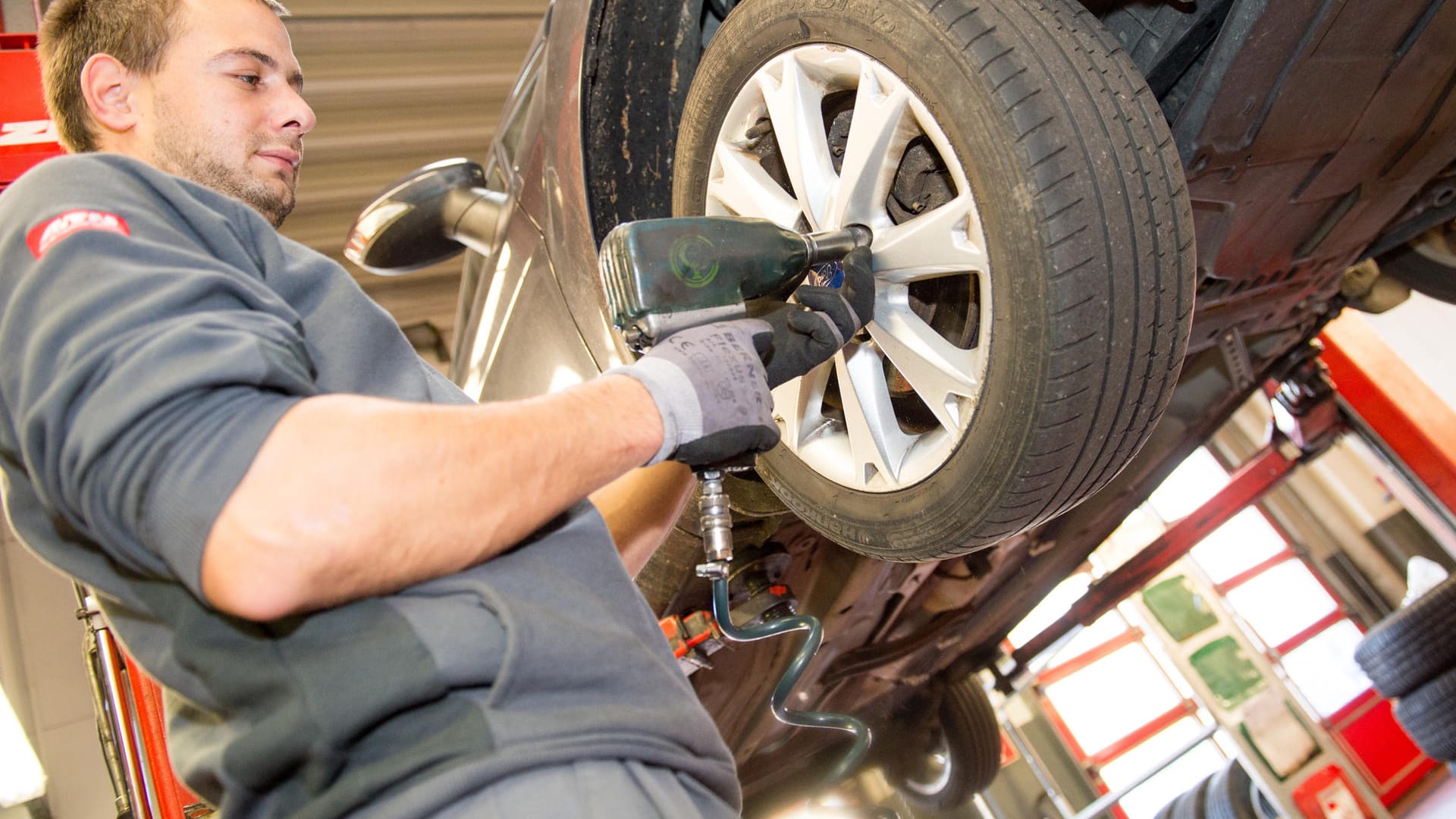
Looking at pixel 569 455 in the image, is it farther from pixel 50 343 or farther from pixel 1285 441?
pixel 1285 441

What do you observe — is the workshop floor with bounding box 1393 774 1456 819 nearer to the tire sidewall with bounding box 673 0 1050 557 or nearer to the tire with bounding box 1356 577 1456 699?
the tire with bounding box 1356 577 1456 699

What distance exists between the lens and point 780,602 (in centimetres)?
202

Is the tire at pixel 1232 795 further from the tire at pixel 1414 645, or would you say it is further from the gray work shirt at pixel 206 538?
the gray work shirt at pixel 206 538

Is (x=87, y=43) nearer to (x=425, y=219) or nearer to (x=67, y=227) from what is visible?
(x=67, y=227)

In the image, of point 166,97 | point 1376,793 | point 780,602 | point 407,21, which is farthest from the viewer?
point 1376,793

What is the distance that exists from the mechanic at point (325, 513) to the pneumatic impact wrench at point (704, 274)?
0.24 ft

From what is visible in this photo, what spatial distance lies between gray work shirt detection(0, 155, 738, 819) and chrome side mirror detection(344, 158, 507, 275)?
46.3 inches

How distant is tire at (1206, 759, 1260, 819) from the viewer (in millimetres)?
3146

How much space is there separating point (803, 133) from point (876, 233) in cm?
20

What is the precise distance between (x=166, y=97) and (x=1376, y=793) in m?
5.82

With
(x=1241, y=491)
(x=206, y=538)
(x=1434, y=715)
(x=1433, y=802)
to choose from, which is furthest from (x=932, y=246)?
(x=1433, y=802)

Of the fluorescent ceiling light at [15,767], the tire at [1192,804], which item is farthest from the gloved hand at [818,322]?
the fluorescent ceiling light at [15,767]

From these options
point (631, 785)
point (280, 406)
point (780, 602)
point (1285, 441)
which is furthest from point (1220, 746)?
point (280, 406)

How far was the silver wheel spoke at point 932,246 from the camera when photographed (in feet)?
3.80
